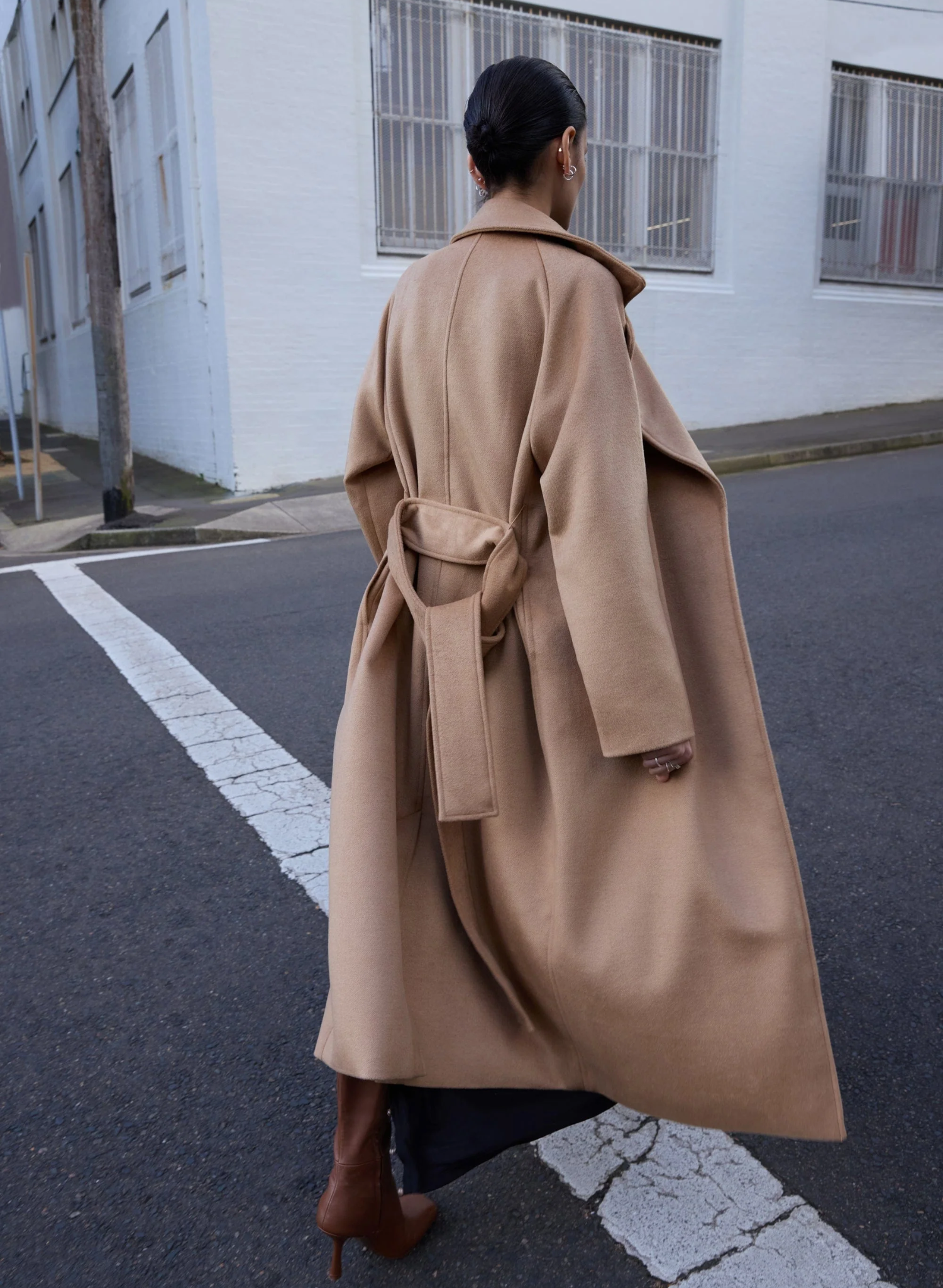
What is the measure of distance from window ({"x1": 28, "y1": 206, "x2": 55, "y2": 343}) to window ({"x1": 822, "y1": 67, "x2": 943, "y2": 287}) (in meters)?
16.5

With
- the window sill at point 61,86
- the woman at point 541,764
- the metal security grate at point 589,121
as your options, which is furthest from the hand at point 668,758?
the window sill at point 61,86

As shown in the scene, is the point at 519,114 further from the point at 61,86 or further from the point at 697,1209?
the point at 61,86

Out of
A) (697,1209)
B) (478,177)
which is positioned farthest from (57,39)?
(697,1209)

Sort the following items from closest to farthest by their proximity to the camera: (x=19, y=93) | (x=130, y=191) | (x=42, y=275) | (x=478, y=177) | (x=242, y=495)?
1. (x=478, y=177)
2. (x=242, y=495)
3. (x=130, y=191)
4. (x=19, y=93)
5. (x=42, y=275)

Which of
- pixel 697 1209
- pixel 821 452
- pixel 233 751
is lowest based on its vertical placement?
pixel 697 1209

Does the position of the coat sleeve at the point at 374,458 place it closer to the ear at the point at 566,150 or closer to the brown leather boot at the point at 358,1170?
the ear at the point at 566,150

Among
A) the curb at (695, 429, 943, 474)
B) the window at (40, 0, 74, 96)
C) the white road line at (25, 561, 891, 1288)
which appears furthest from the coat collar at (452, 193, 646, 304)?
the window at (40, 0, 74, 96)

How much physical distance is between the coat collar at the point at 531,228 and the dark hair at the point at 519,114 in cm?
6

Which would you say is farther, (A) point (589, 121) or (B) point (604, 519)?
(A) point (589, 121)

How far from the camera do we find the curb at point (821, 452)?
39.9ft

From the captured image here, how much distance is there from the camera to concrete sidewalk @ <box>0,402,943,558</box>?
10.0 metres

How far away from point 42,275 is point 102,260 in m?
17.6

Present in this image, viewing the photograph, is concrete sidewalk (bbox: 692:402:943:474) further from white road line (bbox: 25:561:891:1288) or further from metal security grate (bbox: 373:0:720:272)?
white road line (bbox: 25:561:891:1288)

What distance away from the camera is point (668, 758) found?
1745 mm
